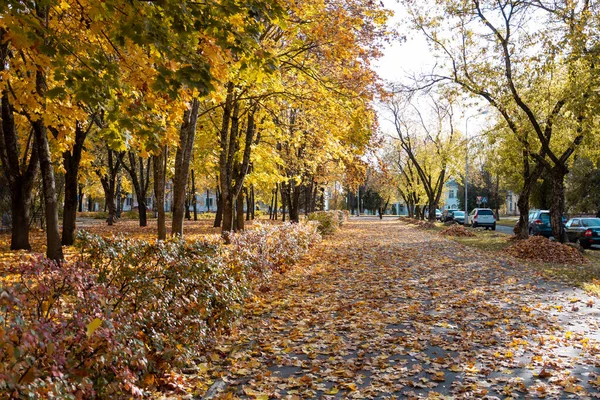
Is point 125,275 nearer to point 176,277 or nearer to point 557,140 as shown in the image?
point 176,277

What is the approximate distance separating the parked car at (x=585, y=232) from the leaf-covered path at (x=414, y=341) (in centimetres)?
1086

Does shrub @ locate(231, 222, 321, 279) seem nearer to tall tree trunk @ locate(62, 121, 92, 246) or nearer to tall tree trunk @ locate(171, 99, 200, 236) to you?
tall tree trunk @ locate(171, 99, 200, 236)

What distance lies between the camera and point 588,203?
3838 centimetres

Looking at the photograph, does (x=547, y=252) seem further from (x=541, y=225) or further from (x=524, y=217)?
(x=541, y=225)

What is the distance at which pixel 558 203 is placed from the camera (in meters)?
17.4

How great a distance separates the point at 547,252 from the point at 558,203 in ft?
9.67

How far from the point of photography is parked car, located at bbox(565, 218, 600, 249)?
65.5 feet

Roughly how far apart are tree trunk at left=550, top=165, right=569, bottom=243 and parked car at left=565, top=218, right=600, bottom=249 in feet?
11.0

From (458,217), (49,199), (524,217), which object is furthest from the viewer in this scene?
(458,217)

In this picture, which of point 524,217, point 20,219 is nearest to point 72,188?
point 20,219

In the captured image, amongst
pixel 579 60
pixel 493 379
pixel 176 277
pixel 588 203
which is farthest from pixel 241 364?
pixel 588 203

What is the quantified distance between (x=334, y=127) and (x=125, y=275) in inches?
396

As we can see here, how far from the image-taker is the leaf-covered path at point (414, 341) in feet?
15.4

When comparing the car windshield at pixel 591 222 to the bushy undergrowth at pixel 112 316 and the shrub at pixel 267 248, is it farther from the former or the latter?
the bushy undergrowth at pixel 112 316
